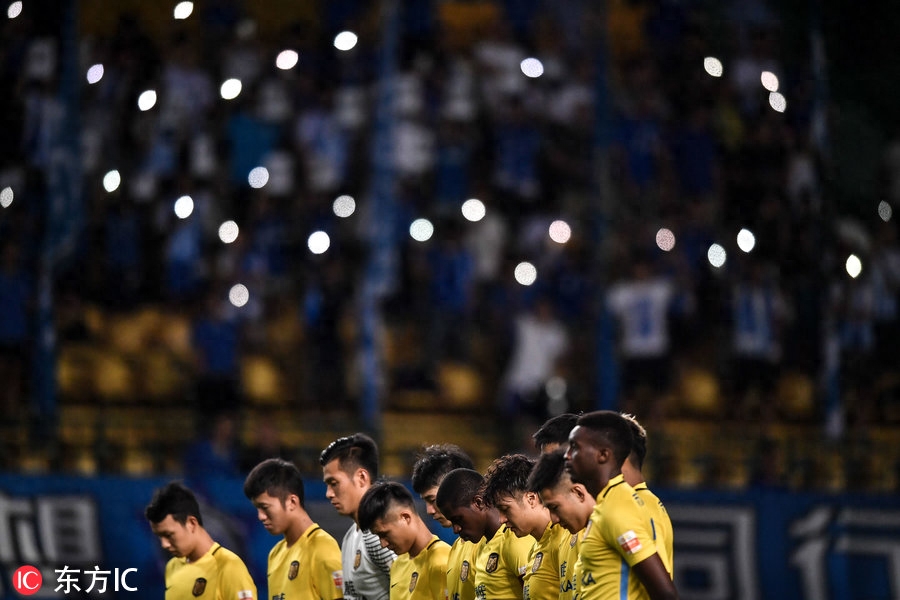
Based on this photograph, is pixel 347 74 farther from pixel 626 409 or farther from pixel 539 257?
pixel 626 409

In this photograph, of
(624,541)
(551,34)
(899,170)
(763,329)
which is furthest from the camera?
(551,34)

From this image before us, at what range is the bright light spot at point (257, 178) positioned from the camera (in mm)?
13812

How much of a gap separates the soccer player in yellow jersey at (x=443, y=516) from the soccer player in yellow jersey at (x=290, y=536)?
2.45 ft

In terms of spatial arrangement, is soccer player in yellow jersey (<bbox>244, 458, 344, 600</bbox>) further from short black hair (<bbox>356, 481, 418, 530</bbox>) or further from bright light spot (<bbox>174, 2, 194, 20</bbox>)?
bright light spot (<bbox>174, 2, 194, 20</bbox>)

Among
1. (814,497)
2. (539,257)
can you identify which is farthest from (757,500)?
(539,257)

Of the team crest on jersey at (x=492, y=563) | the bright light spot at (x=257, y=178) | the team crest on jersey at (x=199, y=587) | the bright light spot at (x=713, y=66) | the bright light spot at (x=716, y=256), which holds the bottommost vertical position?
the team crest on jersey at (x=199, y=587)

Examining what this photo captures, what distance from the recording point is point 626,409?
12266 mm

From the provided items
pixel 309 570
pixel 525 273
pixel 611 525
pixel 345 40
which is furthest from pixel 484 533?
pixel 345 40

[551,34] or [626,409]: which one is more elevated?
[551,34]

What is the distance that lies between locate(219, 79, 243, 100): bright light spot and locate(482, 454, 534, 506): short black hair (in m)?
8.94

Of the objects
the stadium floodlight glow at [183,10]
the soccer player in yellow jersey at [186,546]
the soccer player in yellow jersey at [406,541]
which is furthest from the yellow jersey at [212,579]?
the stadium floodlight glow at [183,10]

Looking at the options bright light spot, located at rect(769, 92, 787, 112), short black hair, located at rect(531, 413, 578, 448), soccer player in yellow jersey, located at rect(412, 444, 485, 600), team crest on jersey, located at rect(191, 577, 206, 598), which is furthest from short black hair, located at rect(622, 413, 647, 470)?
bright light spot, located at rect(769, 92, 787, 112)

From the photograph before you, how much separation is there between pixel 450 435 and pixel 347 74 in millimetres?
4020

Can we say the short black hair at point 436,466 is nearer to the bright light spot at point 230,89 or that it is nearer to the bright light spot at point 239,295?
the bright light spot at point 239,295
